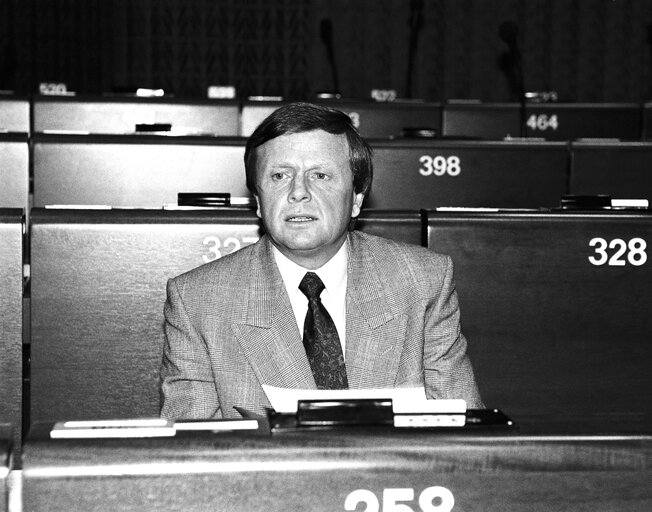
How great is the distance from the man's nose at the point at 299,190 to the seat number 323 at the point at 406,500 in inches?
47.0

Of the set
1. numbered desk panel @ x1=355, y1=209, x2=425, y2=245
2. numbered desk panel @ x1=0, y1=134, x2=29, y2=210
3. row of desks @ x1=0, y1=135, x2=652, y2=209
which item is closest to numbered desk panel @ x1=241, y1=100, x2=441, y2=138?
row of desks @ x1=0, y1=135, x2=652, y2=209

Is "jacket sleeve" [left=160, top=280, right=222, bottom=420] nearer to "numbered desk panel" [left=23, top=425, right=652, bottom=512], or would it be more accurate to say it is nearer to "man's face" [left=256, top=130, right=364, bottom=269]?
"man's face" [left=256, top=130, right=364, bottom=269]

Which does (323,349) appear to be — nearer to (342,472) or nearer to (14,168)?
(342,472)

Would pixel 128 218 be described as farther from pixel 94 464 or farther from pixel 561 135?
pixel 561 135

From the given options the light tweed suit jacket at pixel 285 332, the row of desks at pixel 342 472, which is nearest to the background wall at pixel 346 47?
the light tweed suit jacket at pixel 285 332

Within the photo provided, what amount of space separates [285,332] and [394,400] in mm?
691

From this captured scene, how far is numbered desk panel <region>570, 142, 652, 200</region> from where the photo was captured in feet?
11.6

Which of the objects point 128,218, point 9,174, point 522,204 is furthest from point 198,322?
point 522,204

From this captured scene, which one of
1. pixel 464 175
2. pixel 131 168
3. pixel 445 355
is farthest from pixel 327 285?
pixel 464 175

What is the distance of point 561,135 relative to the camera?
5.63 meters

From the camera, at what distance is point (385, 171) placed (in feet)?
11.3

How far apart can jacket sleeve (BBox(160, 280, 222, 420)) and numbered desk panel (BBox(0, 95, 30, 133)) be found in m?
3.14

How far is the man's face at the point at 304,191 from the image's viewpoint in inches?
77.0

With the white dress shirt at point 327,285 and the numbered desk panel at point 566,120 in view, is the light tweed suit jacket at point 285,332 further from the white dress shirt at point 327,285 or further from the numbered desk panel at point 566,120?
the numbered desk panel at point 566,120
